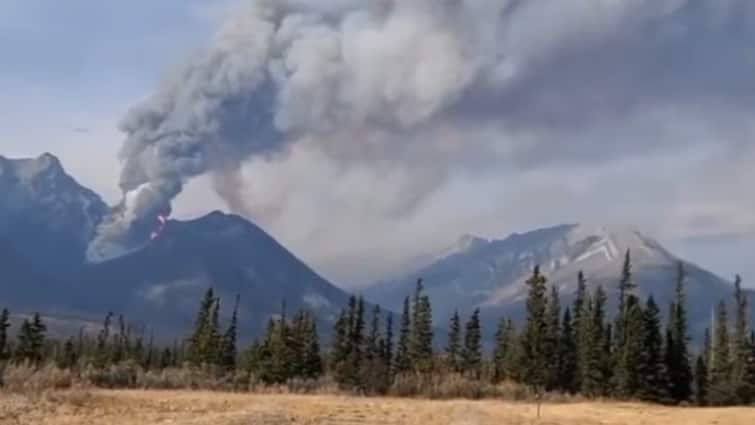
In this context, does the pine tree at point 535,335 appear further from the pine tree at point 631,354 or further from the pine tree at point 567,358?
the pine tree at point 631,354

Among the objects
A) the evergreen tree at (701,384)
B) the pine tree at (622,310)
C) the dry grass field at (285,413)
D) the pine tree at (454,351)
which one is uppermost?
the pine tree at (622,310)

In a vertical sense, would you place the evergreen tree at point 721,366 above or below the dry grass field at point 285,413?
above

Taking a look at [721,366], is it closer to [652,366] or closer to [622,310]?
[622,310]

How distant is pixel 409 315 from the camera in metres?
128

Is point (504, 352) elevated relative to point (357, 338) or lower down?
lower down

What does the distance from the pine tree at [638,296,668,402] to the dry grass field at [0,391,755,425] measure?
105 ft

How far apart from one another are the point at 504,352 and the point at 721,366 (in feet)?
69.9

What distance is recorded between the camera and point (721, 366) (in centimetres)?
9969

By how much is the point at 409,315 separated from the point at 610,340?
35.9 meters

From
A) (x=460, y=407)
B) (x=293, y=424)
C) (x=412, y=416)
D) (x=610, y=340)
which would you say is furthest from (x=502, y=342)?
(x=293, y=424)

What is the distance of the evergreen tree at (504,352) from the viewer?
318ft

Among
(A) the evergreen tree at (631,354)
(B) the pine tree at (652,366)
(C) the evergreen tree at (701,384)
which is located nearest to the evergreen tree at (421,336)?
(C) the evergreen tree at (701,384)

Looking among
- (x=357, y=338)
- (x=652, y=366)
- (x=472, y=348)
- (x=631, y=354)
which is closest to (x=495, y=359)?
(x=472, y=348)

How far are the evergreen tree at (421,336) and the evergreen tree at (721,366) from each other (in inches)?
1116
